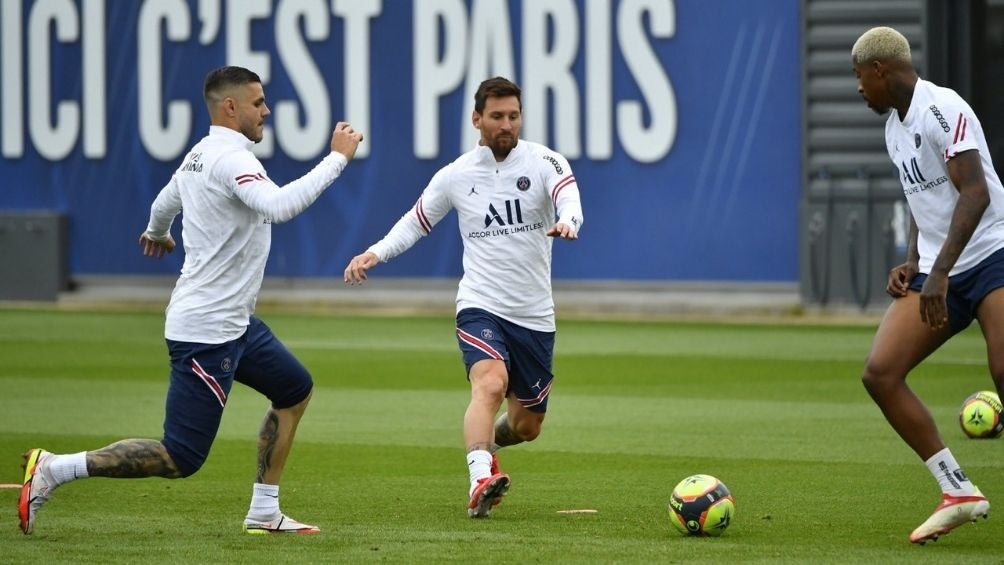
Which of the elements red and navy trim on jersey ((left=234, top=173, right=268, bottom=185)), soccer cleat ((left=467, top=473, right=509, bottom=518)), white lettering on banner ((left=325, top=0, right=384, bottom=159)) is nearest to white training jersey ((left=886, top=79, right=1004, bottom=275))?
soccer cleat ((left=467, top=473, right=509, bottom=518))

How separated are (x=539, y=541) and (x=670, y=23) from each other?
18.2m

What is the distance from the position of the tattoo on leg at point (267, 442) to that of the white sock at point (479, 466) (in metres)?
0.98

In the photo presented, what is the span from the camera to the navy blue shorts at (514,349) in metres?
9.55

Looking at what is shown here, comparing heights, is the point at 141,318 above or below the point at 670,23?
below

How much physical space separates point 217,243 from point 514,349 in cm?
190

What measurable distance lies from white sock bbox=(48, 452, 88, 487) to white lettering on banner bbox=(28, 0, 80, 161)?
2196 centimetres

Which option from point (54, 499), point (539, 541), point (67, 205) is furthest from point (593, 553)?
point (67, 205)

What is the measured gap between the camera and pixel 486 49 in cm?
2681

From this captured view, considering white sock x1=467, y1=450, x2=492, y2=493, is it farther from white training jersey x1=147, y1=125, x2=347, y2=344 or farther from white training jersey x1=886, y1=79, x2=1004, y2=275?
white training jersey x1=886, y1=79, x2=1004, y2=275

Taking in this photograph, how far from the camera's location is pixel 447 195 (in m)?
9.88

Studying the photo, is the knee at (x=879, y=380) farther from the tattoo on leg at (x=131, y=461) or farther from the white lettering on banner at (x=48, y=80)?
the white lettering on banner at (x=48, y=80)

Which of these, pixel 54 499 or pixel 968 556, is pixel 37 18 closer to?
pixel 54 499

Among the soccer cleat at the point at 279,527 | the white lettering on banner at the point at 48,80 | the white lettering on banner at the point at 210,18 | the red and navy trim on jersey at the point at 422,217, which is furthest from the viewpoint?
the white lettering on banner at the point at 48,80

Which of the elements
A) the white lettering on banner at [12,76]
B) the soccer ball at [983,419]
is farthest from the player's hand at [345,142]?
the white lettering on banner at [12,76]
